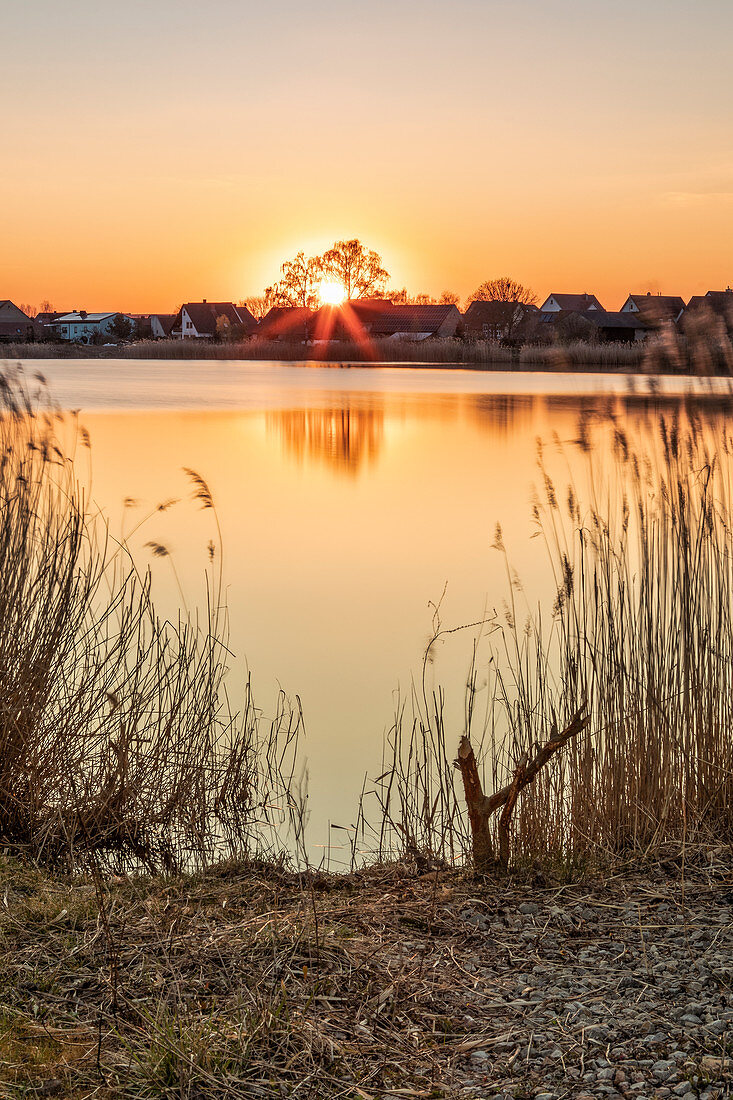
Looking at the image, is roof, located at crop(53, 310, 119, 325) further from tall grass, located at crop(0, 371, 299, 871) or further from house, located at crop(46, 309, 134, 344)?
tall grass, located at crop(0, 371, 299, 871)

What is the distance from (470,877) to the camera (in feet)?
11.8

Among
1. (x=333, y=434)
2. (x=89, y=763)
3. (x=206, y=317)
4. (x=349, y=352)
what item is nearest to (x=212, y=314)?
(x=206, y=317)

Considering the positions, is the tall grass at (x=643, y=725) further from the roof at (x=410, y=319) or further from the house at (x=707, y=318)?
the roof at (x=410, y=319)

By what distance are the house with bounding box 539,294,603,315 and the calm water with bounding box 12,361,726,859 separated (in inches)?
2697

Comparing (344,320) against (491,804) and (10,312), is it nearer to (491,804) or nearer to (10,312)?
(10,312)

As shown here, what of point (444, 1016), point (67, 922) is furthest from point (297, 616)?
point (444, 1016)

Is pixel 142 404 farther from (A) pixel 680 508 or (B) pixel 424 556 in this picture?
(A) pixel 680 508

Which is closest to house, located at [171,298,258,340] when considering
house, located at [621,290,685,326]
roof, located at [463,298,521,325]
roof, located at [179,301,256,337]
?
roof, located at [179,301,256,337]

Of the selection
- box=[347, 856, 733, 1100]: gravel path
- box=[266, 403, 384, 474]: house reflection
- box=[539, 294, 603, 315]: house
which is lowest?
box=[347, 856, 733, 1100]: gravel path

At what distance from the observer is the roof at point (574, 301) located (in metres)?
94.6

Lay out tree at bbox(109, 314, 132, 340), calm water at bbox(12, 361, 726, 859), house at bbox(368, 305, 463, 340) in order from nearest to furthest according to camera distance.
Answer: calm water at bbox(12, 361, 726, 859) < house at bbox(368, 305, 463, 340) < tree at bbox(109, 314, 132, 340)

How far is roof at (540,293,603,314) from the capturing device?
94562 millimetres

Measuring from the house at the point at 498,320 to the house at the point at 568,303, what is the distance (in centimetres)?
2145

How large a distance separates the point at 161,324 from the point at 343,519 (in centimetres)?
10696
